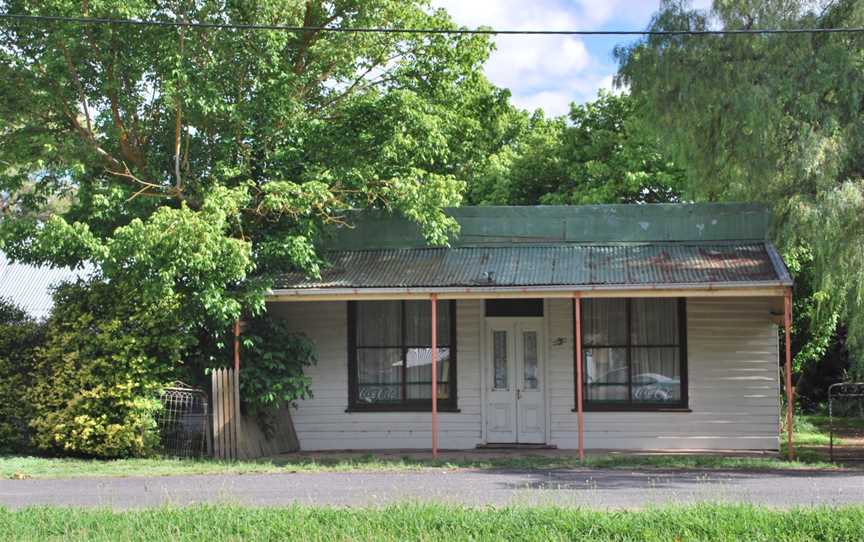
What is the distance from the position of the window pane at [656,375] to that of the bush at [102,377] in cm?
708

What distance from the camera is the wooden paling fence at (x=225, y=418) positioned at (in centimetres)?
1540

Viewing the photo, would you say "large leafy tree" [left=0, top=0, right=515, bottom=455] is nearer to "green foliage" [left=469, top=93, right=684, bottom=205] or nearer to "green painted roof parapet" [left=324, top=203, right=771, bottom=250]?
"green painted roof parapet" [left=324, top=203, right=771, bottom=250]

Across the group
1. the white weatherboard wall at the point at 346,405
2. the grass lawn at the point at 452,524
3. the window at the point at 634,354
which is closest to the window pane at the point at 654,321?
the window at the point at 634,354

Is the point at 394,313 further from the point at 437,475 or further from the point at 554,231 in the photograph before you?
the point at 437,475

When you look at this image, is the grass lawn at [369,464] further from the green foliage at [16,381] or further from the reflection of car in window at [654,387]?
the reflection of car in window at [654,387]

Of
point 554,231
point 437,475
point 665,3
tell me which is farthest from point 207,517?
point 665,3

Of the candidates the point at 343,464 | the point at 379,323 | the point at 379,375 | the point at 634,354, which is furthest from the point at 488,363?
the point at 343,464

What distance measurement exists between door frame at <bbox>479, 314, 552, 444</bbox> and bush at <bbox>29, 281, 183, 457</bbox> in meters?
4.81

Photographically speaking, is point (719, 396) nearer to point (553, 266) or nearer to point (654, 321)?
point (654, 321)

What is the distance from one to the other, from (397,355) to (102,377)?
4646 mm

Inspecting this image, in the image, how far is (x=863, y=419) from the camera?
862 inches

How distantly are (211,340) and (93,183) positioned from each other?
2978 mm

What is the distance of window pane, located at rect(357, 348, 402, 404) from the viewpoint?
17.1m

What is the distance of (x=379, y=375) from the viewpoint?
17141mm
